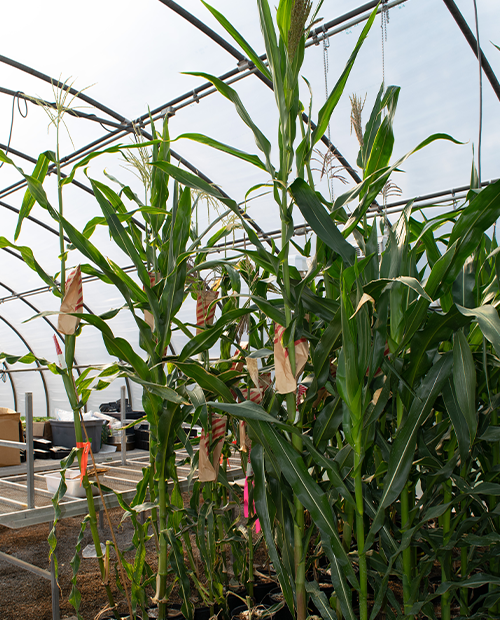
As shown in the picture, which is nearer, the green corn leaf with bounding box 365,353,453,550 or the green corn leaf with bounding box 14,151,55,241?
the green corn leaf with bounding box 365,353,453,550

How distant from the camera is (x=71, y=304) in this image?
1.14 metres

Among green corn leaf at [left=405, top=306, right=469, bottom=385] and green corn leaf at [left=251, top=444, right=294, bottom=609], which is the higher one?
green corn leaf at [left=405, top=306, right=469, bottom=385]

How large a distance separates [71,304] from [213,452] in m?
0.54

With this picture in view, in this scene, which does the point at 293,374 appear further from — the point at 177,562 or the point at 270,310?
the point at 177,562

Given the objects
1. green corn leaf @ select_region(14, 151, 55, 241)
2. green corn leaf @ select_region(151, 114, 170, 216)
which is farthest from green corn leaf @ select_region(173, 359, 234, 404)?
green corn leaf @ select_region(14, 151, 55, 241)

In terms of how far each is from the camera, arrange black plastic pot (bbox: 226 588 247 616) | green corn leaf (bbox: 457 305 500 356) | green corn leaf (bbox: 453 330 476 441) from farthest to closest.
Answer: black plastic pot (bbox: 226 588 247 616), green corn leaf (bbox: 453 330 476 441), green corn leaf (bbox: 457 305 500 356)

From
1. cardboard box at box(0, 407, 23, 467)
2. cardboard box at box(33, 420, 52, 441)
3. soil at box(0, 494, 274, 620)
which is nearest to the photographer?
soil at box(0, 494, 274, 620)

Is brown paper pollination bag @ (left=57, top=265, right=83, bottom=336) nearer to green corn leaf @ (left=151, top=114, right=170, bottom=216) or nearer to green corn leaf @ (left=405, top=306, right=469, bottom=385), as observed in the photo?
green corn leaf @ (left=151, top=114, right=170, bottom=216)

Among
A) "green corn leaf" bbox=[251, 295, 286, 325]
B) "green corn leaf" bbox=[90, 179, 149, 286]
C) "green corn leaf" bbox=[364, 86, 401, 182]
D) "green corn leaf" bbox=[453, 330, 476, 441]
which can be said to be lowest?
"green corn leaf" bbox=[453, 330, 476, 441]

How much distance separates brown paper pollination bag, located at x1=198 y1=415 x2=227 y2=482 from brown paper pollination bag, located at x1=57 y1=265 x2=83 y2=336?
0.44m

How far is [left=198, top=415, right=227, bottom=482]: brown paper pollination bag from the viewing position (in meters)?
1.08

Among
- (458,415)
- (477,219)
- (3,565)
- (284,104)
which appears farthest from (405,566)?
(3,565)

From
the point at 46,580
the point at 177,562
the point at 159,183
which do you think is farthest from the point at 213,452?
the point at 46,580

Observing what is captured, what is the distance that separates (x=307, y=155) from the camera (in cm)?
90
